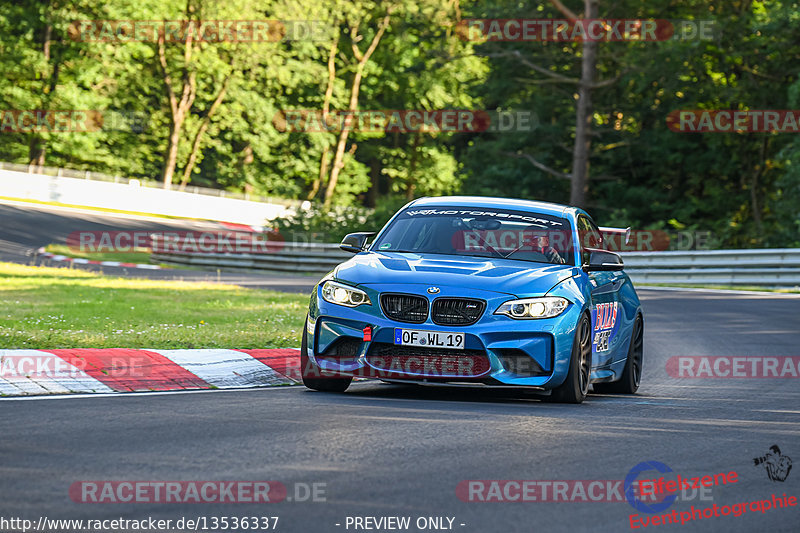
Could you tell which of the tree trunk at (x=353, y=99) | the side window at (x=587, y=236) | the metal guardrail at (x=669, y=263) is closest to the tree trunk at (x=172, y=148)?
the tree trunk at (x=353, y=99)

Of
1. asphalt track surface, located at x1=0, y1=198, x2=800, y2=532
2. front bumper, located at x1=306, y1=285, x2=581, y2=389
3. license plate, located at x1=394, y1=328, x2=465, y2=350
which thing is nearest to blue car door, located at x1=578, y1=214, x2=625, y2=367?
asphalt track surface, located at x1=0, y1=198, x2=800, y2=532

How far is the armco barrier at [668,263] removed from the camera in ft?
83.9

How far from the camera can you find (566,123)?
136ft

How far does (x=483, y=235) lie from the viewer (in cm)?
996

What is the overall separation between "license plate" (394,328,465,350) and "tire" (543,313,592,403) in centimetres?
90

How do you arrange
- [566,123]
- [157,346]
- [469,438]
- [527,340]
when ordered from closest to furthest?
1. [469,438]
2. [527,340]
3. [157,346]
4. [566,123]

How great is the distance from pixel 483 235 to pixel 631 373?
196 cm

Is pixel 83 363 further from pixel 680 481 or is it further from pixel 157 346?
pixel 680 481

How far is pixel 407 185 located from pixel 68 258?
42.4 m

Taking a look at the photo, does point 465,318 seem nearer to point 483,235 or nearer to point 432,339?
point 432,339

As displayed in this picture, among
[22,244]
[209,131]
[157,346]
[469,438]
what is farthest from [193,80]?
[469,438]

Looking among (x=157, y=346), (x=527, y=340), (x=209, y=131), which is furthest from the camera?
(x=209, y=131)

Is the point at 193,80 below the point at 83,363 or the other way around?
the other way around

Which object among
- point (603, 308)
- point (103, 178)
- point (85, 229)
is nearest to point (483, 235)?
point (603, 308)
